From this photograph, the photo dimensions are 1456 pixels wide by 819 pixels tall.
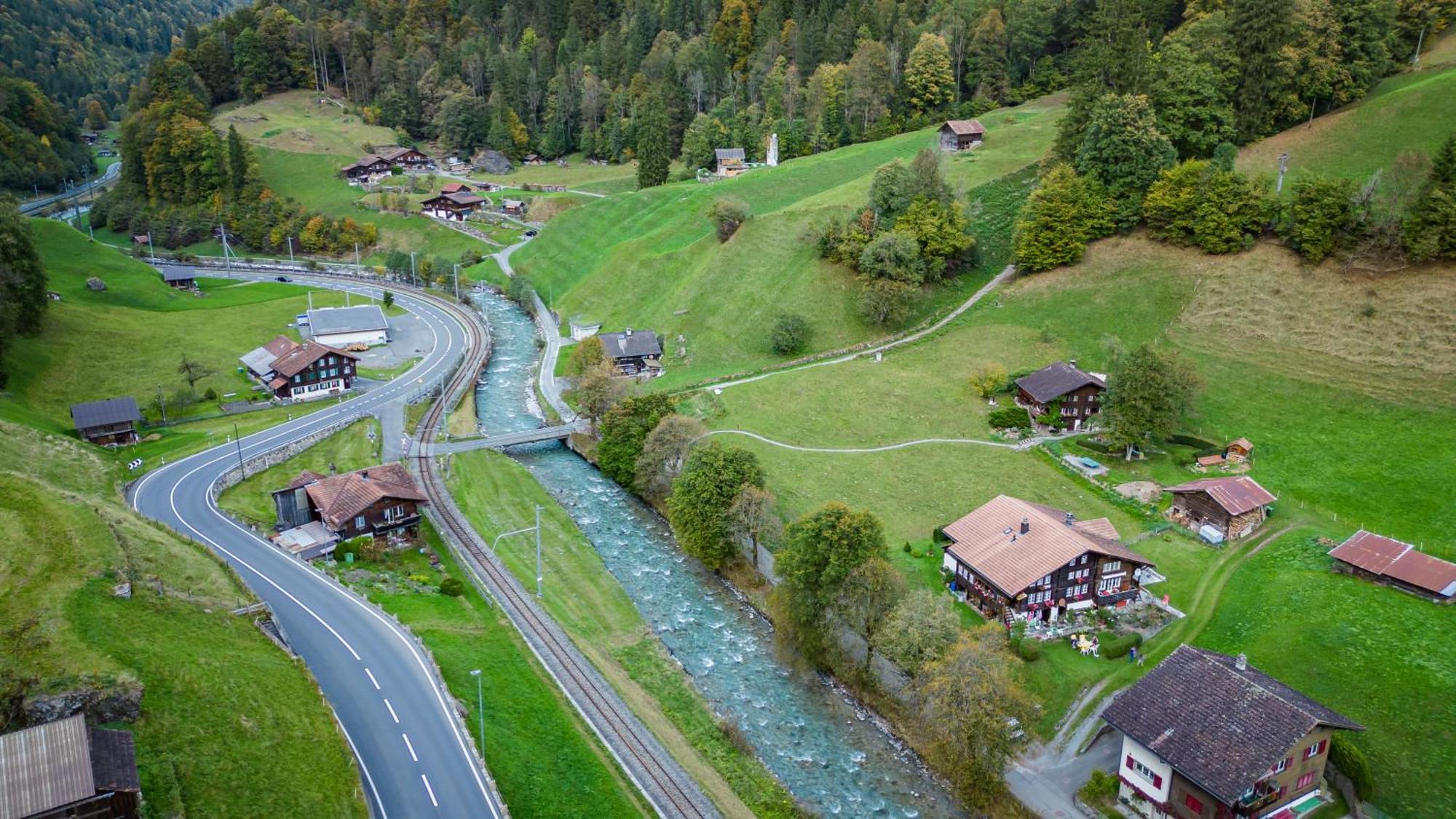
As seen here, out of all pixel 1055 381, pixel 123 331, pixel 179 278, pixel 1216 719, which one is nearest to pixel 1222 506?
pixel 1055 381

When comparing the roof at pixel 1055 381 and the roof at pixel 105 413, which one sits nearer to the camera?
the roof at pixel 1055 381

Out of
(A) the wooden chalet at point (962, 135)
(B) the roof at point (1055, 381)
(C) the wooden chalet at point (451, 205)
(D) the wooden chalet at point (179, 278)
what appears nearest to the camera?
(B) the roof at point (1055, 381)

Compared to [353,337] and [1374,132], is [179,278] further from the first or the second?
[1374,132]

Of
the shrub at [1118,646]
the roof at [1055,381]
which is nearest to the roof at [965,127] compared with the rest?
the roof at [1055,381]

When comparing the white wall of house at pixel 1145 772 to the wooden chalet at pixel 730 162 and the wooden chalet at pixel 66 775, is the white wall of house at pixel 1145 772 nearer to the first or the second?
the wooden chalet at pixel 66 775

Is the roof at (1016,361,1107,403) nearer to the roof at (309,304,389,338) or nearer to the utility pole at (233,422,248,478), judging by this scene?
the utility pole at (233,422,248,478)

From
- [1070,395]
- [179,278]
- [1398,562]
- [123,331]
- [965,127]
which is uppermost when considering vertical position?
[965,127]

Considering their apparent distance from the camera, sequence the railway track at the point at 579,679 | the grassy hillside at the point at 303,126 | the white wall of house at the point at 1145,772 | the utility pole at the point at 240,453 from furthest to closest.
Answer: the grassy hillside at the point at 303,126 → the utility pole at the point at 240,453 → the railway track at the point at 579,679 → the white wall of house at the point at 1145,772

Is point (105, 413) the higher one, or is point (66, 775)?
point (66, 775)
